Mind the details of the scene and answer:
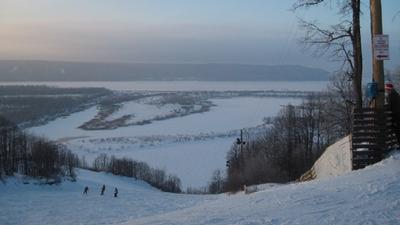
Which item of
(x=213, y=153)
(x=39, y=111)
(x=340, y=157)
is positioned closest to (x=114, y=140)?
(x=213, y=153)

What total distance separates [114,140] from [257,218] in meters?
146

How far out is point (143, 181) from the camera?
99875 mm

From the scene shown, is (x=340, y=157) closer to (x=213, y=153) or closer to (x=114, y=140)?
(x=213, y=153)

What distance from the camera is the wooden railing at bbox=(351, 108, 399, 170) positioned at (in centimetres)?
1639

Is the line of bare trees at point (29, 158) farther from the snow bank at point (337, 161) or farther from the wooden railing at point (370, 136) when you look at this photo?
the wooden railing at point (370, 136)

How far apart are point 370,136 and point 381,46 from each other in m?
2.73

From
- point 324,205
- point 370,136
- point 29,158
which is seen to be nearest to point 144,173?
point 29,158

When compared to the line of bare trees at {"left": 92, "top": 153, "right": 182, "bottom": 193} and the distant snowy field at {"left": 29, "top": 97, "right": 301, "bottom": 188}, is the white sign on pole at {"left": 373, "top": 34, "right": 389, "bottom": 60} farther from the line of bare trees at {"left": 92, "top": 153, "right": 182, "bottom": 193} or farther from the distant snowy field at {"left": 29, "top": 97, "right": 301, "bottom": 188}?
the distant snowy field at {"left": 29, "top": 97, "right": 301, "bottom": 188}

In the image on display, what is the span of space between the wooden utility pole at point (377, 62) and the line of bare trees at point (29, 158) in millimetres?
66551

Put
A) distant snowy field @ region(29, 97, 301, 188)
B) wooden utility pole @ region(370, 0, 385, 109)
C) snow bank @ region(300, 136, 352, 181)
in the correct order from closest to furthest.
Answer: wooden utility pole @ region(370, 0, 385, 109)
snow bank @ region(300, 136, 352, 181)
distant snowy field @ region(29, 97, 301, 188)

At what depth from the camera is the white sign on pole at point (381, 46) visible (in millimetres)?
15797

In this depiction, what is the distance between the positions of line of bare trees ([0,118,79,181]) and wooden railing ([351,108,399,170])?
217ft

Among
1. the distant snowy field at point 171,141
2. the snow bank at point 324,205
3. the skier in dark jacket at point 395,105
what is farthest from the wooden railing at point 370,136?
the distant snowy field at point 171,141

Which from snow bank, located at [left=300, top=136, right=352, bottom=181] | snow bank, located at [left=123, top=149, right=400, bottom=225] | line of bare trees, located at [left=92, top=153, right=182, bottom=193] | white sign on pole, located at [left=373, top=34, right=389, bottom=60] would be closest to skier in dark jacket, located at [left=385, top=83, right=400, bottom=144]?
white sign on pole, located at [left=373, top=34, right=389, bottom=60]
